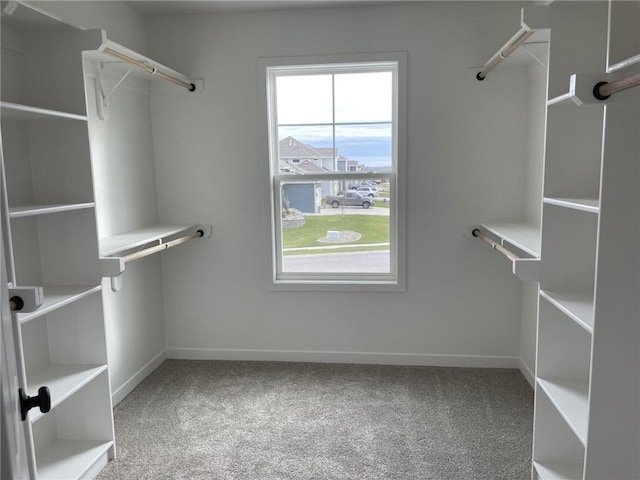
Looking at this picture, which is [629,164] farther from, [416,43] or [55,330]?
[55,330]

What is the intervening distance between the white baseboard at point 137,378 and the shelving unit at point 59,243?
51 centimetres

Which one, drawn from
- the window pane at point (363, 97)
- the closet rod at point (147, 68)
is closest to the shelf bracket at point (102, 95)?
the closet rod at point (147, 68)

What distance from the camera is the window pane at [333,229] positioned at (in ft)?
10.9

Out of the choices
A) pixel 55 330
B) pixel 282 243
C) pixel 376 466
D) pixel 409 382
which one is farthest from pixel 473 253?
pixel 55 330

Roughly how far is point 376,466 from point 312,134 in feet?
6.88

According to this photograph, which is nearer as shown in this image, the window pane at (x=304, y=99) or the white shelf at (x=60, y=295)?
the white shelf at (x=60, y=295)

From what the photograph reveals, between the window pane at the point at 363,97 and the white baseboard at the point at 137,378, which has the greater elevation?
the window pane at the point at 363,97

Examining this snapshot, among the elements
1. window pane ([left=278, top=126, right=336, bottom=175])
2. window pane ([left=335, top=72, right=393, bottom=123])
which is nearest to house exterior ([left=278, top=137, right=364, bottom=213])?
window pane ([left=278, top=126, right=336, bottom=175])

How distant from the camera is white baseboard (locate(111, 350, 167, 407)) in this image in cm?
283

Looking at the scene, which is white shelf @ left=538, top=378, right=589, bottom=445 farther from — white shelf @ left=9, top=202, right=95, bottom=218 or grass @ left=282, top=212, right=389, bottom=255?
white shelf @ left=9, top=202, right=95, bottom=218

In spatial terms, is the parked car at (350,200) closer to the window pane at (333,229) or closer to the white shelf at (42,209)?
the window pane at (333,229)

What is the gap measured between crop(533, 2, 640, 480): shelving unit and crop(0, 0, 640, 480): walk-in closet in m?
0.01

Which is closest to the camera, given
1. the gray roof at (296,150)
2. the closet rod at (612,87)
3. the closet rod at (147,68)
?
the closet rod at (612,87)

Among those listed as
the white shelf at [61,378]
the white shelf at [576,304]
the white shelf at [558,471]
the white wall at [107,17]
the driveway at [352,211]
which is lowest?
the white shelf at [558,471]
